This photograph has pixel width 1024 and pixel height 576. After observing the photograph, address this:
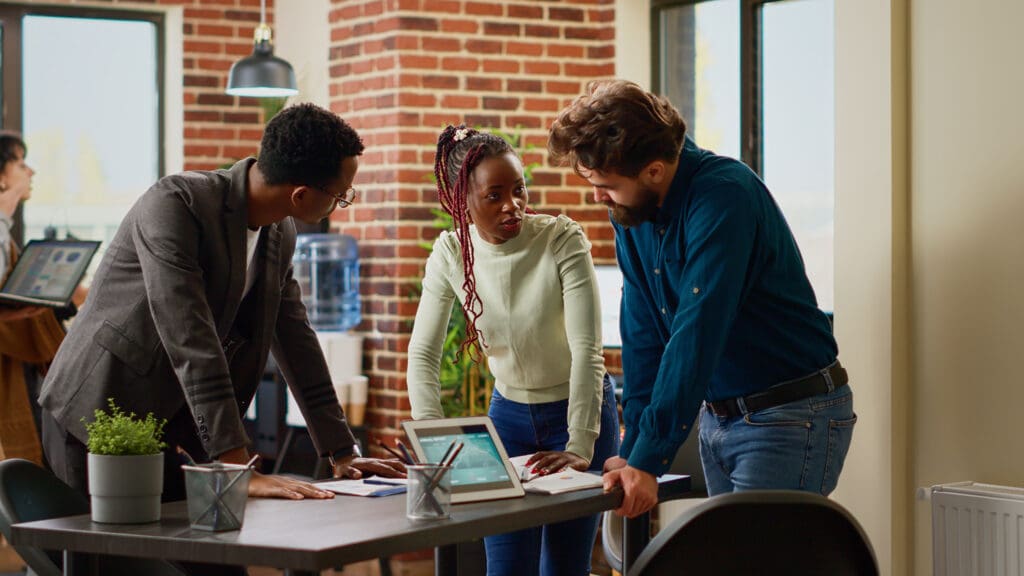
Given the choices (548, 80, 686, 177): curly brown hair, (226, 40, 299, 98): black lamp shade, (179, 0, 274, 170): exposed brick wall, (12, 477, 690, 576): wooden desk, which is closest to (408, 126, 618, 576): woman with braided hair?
(548, 80, 686, 177): curly brown hair

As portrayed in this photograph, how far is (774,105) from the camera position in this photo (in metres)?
5.24

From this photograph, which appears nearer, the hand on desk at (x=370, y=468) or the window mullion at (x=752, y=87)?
the hand on desk at (x=370, y=468)

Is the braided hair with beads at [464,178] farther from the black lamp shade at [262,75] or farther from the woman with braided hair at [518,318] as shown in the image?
the black lamp shade at [262,75]

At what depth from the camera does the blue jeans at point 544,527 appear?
112 inches

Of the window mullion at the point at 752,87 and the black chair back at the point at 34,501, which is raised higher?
the window mullion at the point at 752,87

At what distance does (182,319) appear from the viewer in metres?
2.34

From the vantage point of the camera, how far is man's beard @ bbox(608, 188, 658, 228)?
243cm

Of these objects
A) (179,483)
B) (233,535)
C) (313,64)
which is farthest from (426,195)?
(233,535)

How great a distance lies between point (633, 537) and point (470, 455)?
20.4 inches

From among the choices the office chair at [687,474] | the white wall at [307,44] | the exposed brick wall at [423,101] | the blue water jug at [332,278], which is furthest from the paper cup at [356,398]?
the office chair at [687,474]

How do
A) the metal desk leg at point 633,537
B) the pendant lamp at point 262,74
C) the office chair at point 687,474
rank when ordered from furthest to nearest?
the pendant lamp at point 262,74, the office chair at point 687,474, the metal desk leg at point 633,537

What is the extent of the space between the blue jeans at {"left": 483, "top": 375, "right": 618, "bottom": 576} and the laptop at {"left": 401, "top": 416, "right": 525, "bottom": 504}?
1.70ft

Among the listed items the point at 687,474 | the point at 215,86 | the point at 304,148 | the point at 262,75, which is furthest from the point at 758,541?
the point at 215,86

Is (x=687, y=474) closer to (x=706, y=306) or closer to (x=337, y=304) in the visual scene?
(x=706, y=306)
